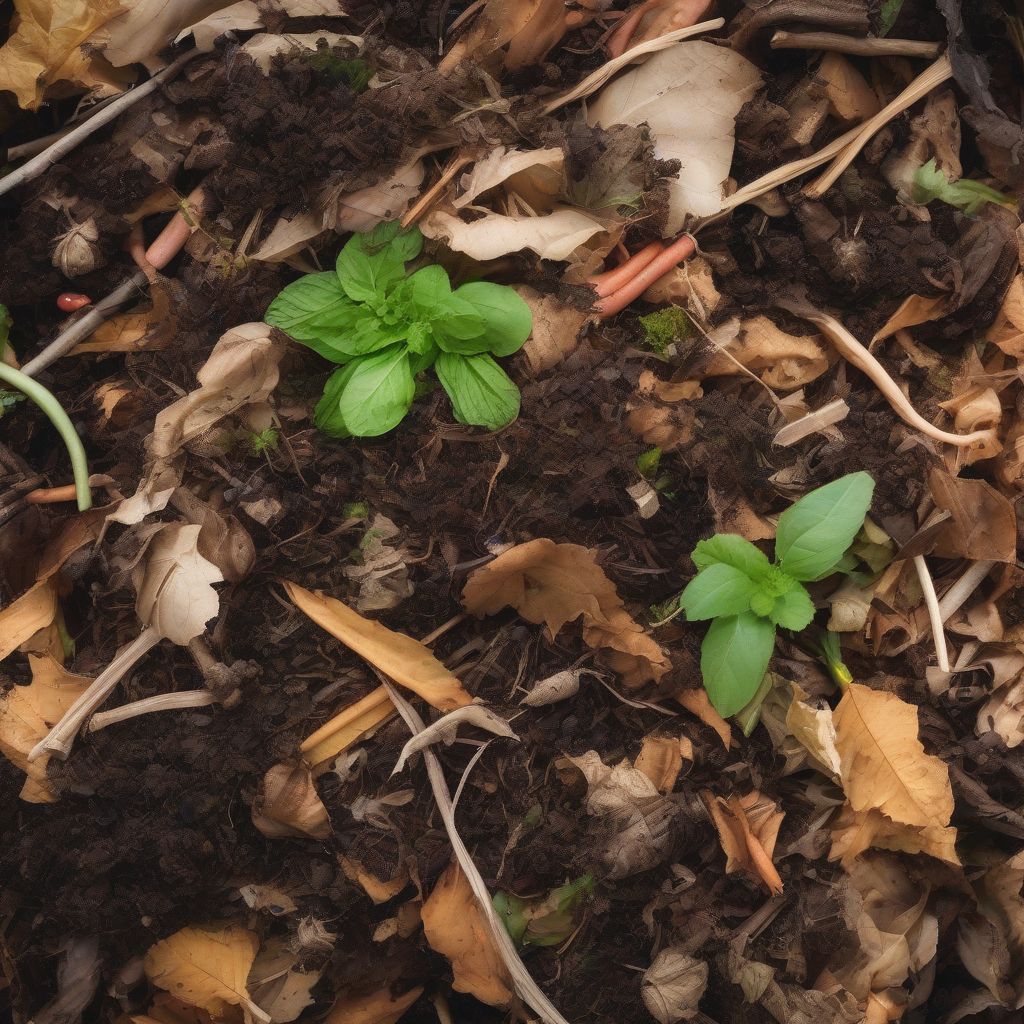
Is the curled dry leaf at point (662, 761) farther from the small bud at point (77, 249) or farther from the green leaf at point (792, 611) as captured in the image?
the small bud at point (77, 249)

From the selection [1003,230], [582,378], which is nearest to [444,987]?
[582,378]

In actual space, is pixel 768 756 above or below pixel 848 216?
below

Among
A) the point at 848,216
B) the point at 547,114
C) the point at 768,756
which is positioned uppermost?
the point at 547,114

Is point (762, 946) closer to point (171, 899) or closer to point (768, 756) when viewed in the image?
point (768, 756)

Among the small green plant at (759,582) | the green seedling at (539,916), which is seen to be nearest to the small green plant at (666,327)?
the small green plant at (759,582)

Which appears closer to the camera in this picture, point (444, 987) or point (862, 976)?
point (862, 976)

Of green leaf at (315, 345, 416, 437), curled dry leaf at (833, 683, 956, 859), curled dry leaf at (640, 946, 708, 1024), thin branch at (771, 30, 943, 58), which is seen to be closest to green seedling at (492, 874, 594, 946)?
curled dry leaf at (640, 946, 708, 1024)
